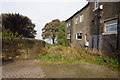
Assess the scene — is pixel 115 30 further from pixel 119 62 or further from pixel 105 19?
pixel 119 62

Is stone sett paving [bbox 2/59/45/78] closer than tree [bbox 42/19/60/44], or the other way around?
stone sett paving [bbox 2/59/45/78]

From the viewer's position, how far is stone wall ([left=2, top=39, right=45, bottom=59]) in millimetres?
6168

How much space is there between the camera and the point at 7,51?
6219 mm

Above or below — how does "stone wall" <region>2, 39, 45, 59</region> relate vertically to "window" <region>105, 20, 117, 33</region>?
below

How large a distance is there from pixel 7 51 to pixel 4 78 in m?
2.75

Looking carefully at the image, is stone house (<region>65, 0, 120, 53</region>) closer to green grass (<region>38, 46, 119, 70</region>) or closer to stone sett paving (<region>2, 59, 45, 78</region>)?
green grass (<region>38, 46, 119, 70</region>)

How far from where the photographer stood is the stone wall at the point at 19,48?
20.2 feet

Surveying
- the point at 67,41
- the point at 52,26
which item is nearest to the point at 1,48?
the point at 67,41

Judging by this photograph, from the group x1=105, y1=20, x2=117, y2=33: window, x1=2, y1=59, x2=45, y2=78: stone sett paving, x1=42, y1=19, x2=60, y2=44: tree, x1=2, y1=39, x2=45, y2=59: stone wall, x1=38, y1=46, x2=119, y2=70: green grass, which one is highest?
x1=42, y1=19, x2=60, y2=44: tree

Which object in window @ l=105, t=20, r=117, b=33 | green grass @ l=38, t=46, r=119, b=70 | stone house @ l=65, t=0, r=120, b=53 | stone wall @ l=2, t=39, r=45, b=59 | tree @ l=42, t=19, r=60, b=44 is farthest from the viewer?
tree @ l=42, t=19, r=60, b=44

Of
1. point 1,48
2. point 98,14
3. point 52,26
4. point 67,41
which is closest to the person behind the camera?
point 1,48

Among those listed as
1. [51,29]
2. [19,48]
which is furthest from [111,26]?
[51,29]

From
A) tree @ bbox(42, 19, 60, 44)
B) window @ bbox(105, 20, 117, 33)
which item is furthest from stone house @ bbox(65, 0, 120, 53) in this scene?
tree @ bbox(42, 19, 60, 44)

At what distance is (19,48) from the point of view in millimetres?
6801
